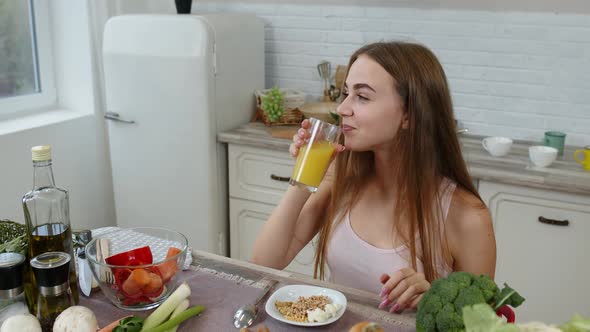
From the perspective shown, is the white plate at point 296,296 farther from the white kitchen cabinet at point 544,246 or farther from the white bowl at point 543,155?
the white bowl at point 543,155

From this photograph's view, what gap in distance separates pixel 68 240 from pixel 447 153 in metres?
0.95

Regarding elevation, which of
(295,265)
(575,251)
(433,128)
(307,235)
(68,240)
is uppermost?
(433,128)

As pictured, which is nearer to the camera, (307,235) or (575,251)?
(307,235)

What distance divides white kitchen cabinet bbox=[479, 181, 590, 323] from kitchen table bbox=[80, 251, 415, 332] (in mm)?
1197

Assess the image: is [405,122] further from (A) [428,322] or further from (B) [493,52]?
(B) [493,52]

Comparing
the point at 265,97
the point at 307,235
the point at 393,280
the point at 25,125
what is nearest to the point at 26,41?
A: the point at 25,125

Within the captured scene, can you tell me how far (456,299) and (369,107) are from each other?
64cm

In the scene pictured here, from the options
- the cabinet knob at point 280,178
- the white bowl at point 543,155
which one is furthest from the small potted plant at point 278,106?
the white bowl at point 543,155

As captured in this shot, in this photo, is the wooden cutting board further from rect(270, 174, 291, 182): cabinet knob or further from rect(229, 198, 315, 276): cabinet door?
rect(229, 198, 315, 276): cabinet door

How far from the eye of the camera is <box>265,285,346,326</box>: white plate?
1241 millimetres

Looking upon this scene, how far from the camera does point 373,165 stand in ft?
5.70

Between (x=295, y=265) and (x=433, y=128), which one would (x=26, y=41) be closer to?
(x=295, y=265)

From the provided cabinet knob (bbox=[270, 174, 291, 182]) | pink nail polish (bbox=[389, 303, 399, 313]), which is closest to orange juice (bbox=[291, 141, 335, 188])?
pink nail polish (bbox=[389, 303, 399, 313])

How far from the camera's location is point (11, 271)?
44.3 inches
